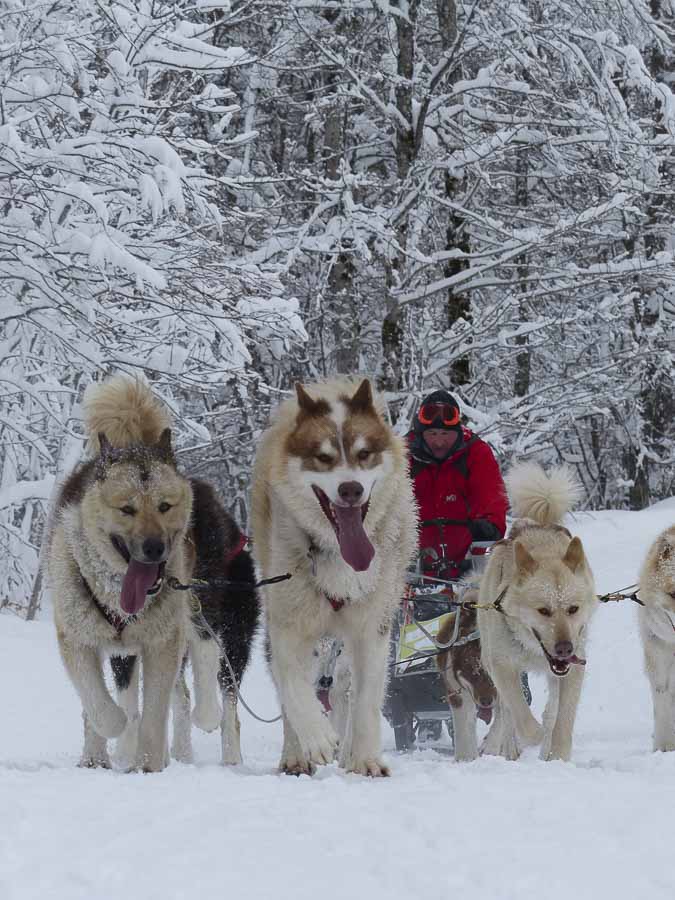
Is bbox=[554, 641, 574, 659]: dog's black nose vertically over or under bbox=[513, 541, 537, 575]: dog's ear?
under

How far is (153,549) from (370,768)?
43.5 inches

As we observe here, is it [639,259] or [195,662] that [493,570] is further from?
[639,259]

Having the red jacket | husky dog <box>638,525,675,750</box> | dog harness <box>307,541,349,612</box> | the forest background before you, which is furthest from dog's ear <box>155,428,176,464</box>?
husky dog <box>638,525,675,750</box>

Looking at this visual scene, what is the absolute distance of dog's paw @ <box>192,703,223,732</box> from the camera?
4.84 meters

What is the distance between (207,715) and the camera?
191 inches

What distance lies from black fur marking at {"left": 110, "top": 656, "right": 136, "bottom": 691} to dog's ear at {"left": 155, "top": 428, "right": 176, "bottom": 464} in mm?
980

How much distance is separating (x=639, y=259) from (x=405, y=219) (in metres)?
2.28

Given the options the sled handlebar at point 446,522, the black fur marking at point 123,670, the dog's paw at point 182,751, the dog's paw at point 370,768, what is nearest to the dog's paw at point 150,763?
the dog's paw at point 370,768

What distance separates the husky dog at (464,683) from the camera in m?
5.79

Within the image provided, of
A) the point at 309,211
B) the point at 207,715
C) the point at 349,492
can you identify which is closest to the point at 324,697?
the point at 207,715

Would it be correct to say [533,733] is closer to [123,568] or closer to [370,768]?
[370,768]

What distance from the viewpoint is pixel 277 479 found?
448 centimetres

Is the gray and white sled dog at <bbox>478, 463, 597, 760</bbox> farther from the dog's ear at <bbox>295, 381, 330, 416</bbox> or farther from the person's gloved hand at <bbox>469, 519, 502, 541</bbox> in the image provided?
the dog's ear at <bbox>295, 381, 330, 416</bbox>

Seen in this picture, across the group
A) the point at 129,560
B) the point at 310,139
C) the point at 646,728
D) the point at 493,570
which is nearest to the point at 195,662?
the point at 129,560
